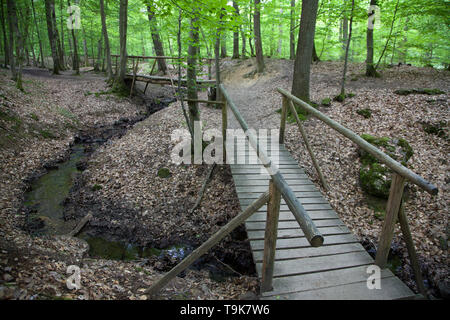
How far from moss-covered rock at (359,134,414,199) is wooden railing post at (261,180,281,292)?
3.52m

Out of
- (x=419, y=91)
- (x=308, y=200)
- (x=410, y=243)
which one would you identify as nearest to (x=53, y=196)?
(x=308, y=200)

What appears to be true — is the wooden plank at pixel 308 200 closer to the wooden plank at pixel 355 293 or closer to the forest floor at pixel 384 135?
the forest floor at pixel 384 135

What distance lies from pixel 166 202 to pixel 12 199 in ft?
11.2

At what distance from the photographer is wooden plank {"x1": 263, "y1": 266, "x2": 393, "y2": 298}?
3.15 metres

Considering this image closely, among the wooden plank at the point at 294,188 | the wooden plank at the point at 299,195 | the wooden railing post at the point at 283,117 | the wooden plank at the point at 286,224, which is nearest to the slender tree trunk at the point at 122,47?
the wooden railing post at the point at 283,117

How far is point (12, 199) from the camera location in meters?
5.57

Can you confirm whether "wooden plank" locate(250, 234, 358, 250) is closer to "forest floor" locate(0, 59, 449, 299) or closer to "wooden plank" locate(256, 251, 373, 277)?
"wooden plank" locate(256, 251, 373, 277)

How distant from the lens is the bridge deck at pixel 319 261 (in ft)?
10.2

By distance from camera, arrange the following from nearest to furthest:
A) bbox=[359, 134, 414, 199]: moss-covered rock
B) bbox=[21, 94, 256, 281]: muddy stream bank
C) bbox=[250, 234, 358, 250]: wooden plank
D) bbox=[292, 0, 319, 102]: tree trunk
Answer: bbox=[250, 234, 358, 250]: wooden plank, bbox=[21, 94, 256, 281]: muddy stream bank, bbox=[359, 134, 414, 199]: moss-covered rock, bbox=[292, 0, 319, 102]: tree trunk

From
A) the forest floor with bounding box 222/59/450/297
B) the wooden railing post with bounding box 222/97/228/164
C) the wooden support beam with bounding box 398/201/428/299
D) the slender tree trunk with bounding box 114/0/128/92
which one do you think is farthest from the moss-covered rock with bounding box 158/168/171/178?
the slender tree trunk with bounding box 114/0/128/92

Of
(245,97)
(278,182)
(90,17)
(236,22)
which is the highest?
(90,17)

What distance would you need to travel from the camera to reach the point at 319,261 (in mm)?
3562
